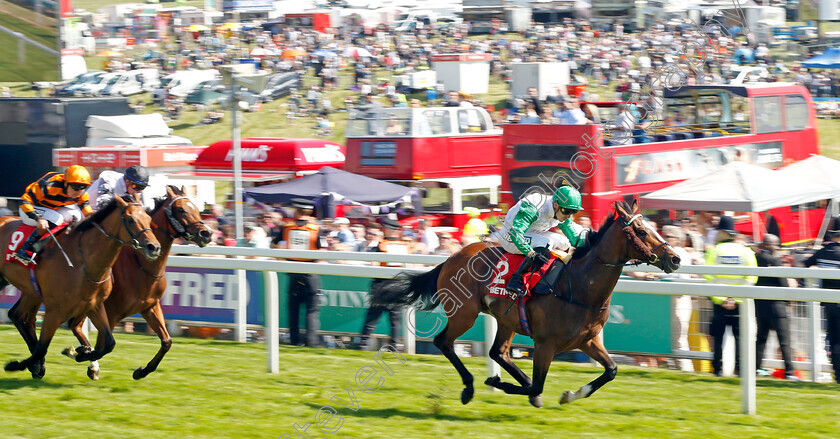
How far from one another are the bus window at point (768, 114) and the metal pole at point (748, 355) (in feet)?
30.0

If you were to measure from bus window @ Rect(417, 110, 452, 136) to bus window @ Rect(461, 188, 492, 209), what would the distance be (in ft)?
3.46

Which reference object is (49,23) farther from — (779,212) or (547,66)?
(779,212)

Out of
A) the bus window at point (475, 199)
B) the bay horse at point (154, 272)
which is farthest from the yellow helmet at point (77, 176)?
the bus window at point (475, 199)

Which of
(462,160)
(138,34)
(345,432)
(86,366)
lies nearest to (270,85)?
(138,34)

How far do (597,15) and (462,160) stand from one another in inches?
715

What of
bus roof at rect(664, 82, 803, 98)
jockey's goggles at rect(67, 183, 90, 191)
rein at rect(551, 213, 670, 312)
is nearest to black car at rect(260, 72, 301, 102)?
bus roof at rect(664, 82, 803, 98)

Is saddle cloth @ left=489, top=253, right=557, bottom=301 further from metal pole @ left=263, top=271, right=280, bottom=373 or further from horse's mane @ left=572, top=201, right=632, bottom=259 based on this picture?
metal pole @ left=263, top=271, right=280, bottom=373

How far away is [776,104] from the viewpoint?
48.3ft

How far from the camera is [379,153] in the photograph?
49.9ft

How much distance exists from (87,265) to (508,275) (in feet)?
9.72

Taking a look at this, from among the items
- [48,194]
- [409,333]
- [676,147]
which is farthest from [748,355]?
[676,147]

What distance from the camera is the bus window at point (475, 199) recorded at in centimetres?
1497

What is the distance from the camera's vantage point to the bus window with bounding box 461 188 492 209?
14969 millimetres

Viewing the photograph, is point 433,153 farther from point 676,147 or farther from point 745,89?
point 745,89
